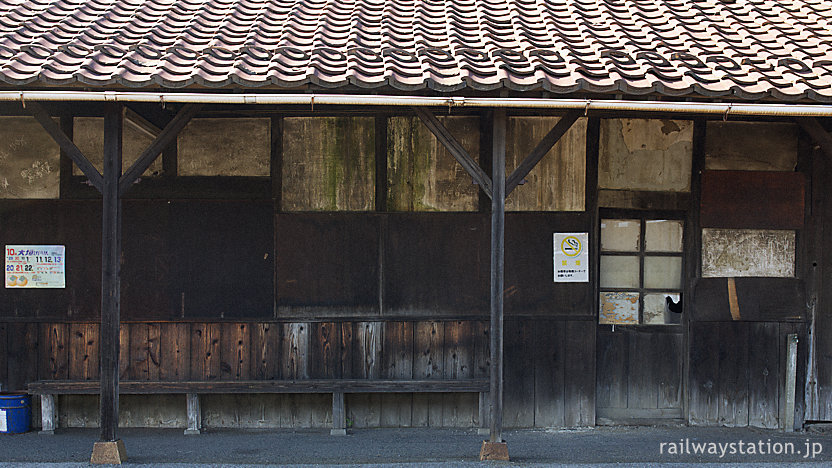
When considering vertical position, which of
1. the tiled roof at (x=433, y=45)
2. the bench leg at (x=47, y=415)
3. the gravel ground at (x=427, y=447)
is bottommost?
the gravel ground at (x=427, y=447)

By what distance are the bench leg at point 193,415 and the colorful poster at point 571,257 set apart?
3.83m

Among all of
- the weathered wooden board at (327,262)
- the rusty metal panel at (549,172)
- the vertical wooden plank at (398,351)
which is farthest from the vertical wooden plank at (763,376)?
the weathered wooden board at (327,262)

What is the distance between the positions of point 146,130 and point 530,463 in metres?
4.82

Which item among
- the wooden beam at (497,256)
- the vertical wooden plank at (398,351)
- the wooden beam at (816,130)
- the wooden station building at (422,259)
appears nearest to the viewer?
the wooden beam at (497,256)

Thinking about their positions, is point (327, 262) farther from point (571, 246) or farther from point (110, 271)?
point (571, 246)

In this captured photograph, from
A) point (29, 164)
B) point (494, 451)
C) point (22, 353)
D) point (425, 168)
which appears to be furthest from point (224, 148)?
point (494, 451)

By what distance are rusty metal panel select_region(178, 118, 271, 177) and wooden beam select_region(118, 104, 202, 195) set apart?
147 centimetres

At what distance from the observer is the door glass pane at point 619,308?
295 inches

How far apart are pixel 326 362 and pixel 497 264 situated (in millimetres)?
2379

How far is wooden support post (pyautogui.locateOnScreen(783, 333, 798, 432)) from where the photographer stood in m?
7.31

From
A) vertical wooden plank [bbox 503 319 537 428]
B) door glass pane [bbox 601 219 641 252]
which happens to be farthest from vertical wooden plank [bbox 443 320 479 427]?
door glass pane [bbox 601 219 641 252]

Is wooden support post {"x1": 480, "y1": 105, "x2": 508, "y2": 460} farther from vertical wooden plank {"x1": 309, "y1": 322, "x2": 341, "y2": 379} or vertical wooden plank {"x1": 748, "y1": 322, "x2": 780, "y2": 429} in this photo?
vertical wooden plank {"x1": 748, "y1": 322, "x2": 780, "y2": 429}

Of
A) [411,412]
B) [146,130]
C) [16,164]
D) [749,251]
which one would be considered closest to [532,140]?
[749,251]

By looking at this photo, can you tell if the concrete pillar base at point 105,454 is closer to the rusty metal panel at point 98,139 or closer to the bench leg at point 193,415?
the bench leg at point 193,415
